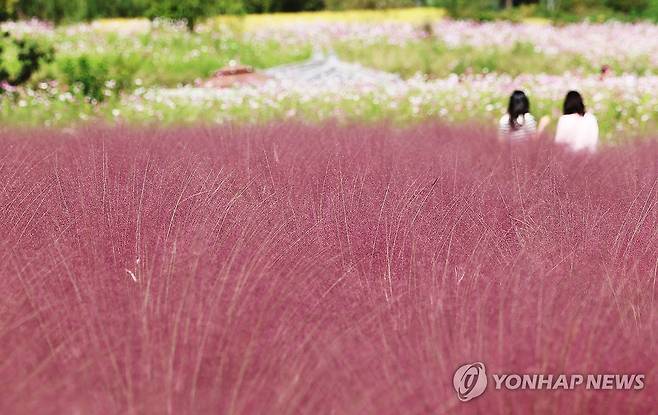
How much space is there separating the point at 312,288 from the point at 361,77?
12.9m

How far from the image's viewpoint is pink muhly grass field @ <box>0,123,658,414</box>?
88.7 inches

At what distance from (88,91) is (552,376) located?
1139cm

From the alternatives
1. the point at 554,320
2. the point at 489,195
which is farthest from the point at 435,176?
the point at 554,320

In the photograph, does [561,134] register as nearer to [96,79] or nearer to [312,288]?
[312,288]

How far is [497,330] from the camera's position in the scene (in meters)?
2.50

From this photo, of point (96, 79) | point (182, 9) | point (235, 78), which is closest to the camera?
point (96, 79)

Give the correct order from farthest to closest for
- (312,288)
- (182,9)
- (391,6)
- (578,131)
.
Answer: (391,6), (182,9), (578,131), (312,288)

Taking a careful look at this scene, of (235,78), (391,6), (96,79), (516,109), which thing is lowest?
(391,6)

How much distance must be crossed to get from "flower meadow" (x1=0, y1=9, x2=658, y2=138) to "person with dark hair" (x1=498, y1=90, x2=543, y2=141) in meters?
0.99

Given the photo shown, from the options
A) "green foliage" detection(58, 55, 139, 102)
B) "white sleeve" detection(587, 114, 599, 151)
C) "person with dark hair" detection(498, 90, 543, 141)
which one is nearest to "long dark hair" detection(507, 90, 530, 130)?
"person with dark hair" detection(498, 90, 543, 141)

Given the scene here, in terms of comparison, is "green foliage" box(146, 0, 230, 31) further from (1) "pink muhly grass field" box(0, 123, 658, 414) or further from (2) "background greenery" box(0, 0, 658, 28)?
(1) "pink muhly grass field" box(0, 123, 658, 414)

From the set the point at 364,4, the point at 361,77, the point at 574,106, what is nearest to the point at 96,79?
the point at 361,77

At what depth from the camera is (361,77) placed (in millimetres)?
15570

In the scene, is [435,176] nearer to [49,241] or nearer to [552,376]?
[49,241]
